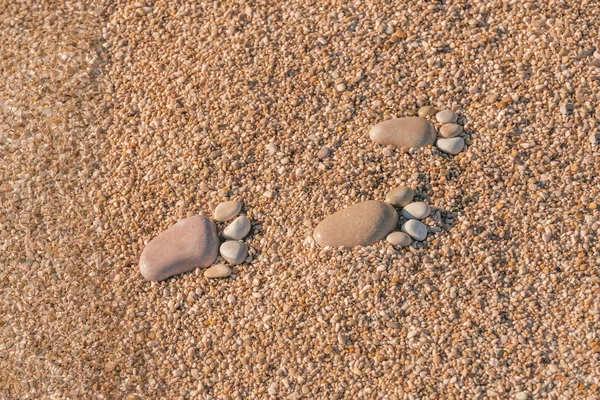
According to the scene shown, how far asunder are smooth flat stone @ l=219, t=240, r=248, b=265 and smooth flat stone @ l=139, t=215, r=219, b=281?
6 centimetres

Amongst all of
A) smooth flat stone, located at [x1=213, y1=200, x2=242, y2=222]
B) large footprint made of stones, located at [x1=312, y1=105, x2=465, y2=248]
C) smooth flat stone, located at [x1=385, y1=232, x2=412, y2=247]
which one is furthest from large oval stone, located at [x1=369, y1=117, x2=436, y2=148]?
smooth flat stone, located at [x1=213, y1=200, x2=242, y2=222]

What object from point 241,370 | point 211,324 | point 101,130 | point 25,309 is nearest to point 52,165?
point 101,130

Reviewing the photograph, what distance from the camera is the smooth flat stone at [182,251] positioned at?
355 cm

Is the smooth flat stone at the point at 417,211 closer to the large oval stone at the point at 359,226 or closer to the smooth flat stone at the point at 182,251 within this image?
the large oval stone at the point at 359,226

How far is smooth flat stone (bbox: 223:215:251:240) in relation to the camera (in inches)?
140

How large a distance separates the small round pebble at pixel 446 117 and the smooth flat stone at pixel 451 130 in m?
0.03

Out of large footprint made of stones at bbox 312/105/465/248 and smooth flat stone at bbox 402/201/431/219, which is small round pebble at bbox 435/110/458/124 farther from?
smooth flat stone at bbox 402/201/431/219

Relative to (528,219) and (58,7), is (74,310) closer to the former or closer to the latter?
(58,7)

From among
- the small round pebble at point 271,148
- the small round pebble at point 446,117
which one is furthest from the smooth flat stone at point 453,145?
the small round pebble at point 271,148

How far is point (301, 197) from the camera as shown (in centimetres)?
358

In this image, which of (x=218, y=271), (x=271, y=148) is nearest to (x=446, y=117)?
(x=271, y=148)

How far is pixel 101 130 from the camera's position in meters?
4.04

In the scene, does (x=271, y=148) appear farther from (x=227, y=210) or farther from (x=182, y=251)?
(x=182, y=251)

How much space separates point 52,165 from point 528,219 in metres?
2.62
